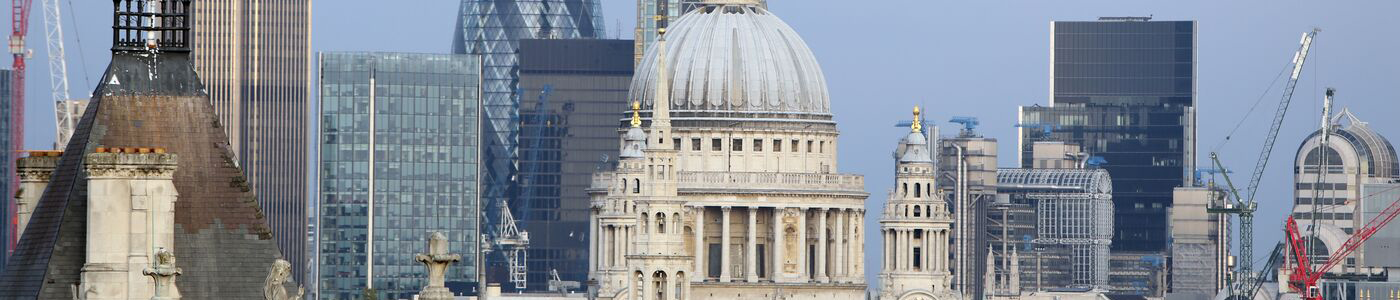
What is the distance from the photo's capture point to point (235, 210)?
55812 mm

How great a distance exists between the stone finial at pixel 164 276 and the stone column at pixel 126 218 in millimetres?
2439

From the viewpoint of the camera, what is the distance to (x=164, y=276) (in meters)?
51.3

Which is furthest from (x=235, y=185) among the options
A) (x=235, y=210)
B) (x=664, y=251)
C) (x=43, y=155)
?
(x=664, y=251)

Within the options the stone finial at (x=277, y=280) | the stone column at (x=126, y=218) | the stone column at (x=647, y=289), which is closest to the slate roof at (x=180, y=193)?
the stone column at (x=126, y=218)

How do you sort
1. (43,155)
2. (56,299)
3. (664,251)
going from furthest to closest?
(664,251)
(43,155)
(56,299)

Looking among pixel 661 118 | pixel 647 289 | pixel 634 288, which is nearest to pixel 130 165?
pixel 647 289

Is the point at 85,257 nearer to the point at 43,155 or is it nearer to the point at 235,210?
the point at 235,210

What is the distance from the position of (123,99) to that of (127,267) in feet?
8.15

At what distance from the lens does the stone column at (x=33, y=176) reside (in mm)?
62281

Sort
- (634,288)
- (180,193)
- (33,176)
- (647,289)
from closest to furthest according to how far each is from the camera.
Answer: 1. (180,193)
2. (33,176)
3. (647,289)
4. (634,288)

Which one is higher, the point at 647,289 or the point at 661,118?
the point at 661,118

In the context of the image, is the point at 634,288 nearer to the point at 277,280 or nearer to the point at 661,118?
the point at 661,118

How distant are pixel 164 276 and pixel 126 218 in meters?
3.68

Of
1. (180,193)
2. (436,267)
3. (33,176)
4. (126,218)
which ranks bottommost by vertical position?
(436,267)
